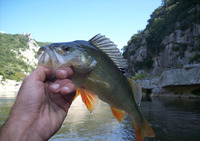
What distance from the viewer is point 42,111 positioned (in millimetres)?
1794

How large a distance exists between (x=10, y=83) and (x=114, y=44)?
9678cm

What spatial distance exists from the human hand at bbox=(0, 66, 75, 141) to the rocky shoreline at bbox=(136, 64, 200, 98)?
2140 cm

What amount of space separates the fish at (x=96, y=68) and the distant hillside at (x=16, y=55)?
95.2 metres

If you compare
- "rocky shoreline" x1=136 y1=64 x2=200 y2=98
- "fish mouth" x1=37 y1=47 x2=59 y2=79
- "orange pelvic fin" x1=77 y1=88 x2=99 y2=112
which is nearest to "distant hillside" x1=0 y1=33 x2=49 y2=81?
"rocky shoreline" x1=136 y1=64 x2=200 y2=98

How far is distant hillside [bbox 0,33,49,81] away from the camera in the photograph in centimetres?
9525

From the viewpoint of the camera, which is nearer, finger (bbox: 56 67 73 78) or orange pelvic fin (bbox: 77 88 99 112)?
finger (bbox: 56 67 73 78)

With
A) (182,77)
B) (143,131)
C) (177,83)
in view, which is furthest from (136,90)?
(177,83)

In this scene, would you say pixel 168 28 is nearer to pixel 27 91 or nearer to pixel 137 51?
pixel 137 51

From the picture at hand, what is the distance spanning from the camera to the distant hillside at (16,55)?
9525 centimetres

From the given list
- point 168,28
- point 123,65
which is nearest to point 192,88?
point 123,65

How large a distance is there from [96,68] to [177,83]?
74.9 ft

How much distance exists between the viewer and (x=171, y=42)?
41281mm

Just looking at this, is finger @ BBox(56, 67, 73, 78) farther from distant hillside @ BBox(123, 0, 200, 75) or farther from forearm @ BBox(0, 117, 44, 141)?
distant hillside @ BBox(123, 0, 200, 75)

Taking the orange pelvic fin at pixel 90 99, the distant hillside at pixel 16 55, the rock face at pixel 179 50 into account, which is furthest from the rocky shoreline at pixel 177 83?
the distant hillside at pixel 16 55
